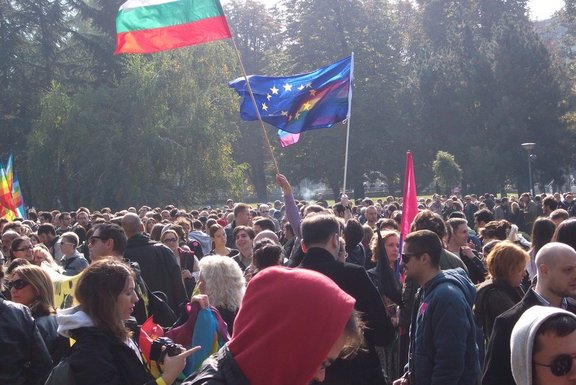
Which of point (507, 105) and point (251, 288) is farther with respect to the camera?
point (507, 105)

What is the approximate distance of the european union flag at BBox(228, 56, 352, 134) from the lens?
14.1 meters

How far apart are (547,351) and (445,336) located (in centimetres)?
203

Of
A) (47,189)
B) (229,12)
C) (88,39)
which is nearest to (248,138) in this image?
(229,12)

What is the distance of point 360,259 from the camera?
337 inches

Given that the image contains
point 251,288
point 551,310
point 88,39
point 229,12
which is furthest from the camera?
point 229,12

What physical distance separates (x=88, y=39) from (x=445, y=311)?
4486 cm

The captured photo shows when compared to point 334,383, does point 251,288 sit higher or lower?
higher

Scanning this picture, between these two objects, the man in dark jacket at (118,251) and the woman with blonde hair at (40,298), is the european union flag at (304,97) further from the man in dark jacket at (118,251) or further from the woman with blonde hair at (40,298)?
the woman with blonde hair at (40,298)

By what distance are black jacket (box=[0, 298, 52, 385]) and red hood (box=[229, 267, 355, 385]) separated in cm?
273

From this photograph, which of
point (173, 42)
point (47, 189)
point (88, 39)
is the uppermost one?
point (88, 39)

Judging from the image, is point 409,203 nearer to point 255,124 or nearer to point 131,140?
point 131,140

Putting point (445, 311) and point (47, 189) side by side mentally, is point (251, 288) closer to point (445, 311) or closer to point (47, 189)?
point (445, 311)

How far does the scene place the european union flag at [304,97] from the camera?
1406cm

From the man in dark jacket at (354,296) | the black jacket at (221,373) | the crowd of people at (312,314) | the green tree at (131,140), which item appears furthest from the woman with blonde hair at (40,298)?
the green tree at (131,140)
